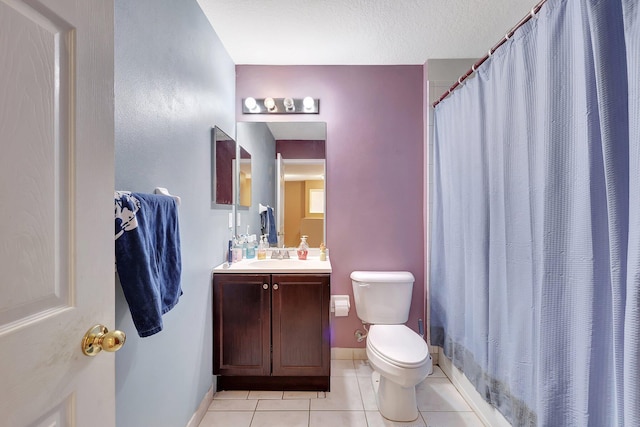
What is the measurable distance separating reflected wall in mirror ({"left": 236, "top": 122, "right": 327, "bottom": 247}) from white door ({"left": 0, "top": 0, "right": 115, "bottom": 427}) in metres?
1.70

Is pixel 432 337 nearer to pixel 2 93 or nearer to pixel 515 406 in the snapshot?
pixel 515 406

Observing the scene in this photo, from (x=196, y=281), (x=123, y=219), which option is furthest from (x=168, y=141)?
(x=196, y=281)

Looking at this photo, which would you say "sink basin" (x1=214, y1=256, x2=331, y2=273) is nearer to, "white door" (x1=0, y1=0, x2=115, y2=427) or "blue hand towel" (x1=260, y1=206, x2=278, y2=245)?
"blue hand towel" (x1=260, y1=206, x2=278, y2=245)

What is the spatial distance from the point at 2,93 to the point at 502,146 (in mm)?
1667

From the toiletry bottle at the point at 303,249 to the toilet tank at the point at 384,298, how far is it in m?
0.48

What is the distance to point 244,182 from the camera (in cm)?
237

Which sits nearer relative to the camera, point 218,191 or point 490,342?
point 490,342

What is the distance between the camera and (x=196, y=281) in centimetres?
168

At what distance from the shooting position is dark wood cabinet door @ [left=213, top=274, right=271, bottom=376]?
6.40ft

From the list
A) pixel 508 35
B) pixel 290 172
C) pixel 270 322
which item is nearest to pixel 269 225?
pixel 290 172

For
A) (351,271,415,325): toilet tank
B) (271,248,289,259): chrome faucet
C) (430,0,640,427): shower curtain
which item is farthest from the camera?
(271,248,289,259): chrome faucet

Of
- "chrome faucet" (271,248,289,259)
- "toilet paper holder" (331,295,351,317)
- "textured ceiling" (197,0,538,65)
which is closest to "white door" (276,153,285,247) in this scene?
"chrome faucet" (271,248,289,259)

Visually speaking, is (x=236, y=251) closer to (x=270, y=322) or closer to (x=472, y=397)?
(x=270, y=322)

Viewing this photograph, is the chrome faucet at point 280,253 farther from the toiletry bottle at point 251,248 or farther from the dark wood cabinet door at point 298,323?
the dark wood cabinet door at point 298,323
